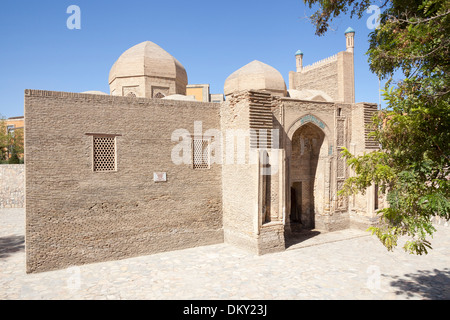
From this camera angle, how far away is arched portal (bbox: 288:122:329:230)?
43.8 ft

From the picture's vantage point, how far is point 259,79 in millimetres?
14938

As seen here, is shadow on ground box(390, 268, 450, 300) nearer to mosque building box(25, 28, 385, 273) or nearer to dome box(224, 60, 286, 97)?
mosque building box(25, 28, 385, 273)

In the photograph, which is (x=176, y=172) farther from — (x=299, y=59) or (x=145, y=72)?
(x=299, y=59)

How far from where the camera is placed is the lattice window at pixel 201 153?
11.2m

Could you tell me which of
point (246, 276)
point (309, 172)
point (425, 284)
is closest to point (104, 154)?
point (246, 276)

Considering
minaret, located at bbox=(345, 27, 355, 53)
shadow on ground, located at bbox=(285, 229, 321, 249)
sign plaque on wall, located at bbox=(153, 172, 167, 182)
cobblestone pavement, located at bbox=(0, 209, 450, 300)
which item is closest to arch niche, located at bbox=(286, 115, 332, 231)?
shadow on ground, located at bbox=(285, 229, 321, 249)

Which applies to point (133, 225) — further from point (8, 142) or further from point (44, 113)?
point (8, 142)

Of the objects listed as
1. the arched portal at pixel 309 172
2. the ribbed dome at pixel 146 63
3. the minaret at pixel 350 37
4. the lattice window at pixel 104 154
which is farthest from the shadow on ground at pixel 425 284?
the minaret at pixel 350 37

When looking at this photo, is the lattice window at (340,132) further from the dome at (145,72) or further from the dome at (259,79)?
the dome at (145,72)

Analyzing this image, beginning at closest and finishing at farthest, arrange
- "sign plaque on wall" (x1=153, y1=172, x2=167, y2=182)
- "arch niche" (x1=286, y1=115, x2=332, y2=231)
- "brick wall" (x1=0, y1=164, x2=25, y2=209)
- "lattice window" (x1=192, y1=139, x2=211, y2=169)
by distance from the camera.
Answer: "sign plaque on wall" (x1=153, y1=172, x2=167, y2=182)
"lattice window" (x1=192, y1=139, x2=211, y2=169)
"arch niche" (x1=286, y1=115, x2=332, y2=231)
"brick wall" (x1=0, y1=164, x2=25, y2=209)

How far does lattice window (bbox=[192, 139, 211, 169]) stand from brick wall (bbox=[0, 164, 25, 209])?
14.0m

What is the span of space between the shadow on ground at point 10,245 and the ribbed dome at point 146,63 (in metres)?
7.96

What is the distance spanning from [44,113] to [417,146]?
28.9 ft

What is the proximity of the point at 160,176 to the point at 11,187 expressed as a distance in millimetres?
14464
